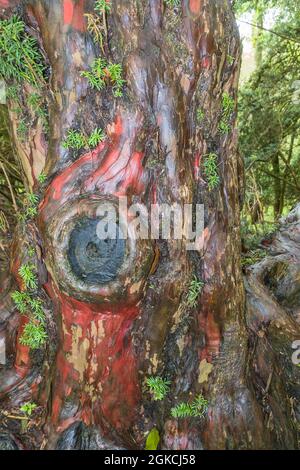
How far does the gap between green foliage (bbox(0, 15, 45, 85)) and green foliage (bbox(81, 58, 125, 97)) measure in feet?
0.76

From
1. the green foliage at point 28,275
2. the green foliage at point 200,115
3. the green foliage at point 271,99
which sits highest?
the green foliage at point 271,99

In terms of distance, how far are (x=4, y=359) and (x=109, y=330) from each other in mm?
772

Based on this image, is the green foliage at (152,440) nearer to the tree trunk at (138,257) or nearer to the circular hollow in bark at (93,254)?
the tree trunk at (138,257)

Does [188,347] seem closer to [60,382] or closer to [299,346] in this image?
[60,382]

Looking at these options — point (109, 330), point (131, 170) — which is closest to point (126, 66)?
point (131, 170)

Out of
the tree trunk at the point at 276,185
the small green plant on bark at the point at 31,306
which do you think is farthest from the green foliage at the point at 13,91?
the tree trunk at the point at 276,185

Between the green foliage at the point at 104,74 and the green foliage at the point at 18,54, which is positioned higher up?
the green foliage at the point at 18,54

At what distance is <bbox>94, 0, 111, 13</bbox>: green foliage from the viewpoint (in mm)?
1525

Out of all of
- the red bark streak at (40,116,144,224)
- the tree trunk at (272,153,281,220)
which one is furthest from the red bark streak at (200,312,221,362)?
the tree trunk at (272,153,281,220)

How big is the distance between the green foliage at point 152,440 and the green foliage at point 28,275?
82 centimetres

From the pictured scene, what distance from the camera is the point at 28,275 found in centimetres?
185

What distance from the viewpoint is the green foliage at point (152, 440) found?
181cm

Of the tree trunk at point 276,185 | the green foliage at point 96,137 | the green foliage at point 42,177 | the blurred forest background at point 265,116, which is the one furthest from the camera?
the tree trunk at point 276,185

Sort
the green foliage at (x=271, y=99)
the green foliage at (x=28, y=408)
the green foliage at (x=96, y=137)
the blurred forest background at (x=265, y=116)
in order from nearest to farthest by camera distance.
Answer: the green foliage at (x=96, y=137), the green foliage at (x=28, y=408), the blurred forest background at (x=265, y=116), the green foliage at (x=271, y=99)
